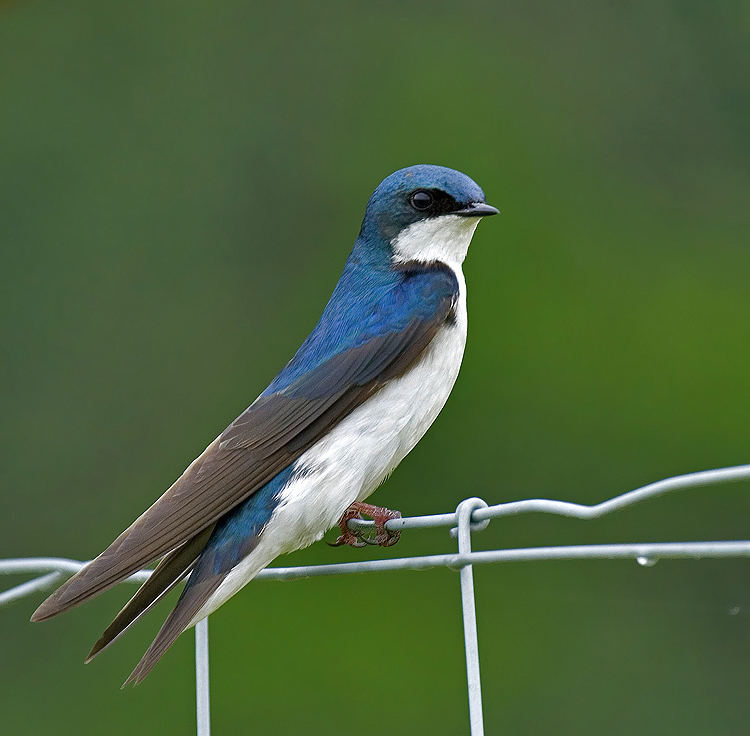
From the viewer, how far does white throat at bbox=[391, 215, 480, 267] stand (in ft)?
8.69

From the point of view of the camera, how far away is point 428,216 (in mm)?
2662

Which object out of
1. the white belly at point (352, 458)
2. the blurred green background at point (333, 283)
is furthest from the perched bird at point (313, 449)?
the blurred green background at point (333, 283)

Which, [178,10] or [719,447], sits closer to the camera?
[719,447]

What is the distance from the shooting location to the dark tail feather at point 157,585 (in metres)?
2.03

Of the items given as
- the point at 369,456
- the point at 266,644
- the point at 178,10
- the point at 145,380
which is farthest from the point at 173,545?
the point at 178,10

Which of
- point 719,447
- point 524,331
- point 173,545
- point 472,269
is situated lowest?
point 173,545

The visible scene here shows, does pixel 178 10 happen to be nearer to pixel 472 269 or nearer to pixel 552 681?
pixel 472 269

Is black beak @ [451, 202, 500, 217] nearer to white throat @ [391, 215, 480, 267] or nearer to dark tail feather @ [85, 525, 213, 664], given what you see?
white throat @ [391, 215, 480, 267]

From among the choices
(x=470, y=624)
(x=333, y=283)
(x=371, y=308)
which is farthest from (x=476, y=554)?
(x=333, y=283)

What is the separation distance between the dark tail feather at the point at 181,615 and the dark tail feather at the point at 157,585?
2 cm

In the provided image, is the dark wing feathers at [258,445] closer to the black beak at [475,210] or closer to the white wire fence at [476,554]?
the white wire fence at [476,554]

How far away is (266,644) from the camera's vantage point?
4.32 meters

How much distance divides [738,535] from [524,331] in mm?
940

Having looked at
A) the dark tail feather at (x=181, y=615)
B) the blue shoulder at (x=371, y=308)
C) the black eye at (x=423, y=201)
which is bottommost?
the dark tail feather at (x=181, y=615)
